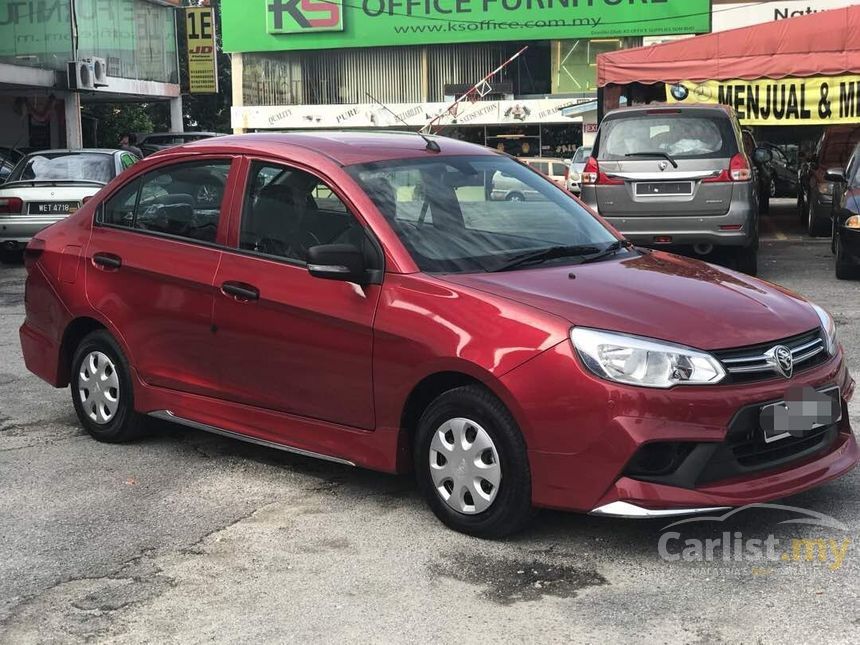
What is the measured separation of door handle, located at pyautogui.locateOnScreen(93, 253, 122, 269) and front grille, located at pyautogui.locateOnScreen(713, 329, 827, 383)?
10.5 ft

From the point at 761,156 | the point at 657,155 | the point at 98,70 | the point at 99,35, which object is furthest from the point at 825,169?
the point at 99,35

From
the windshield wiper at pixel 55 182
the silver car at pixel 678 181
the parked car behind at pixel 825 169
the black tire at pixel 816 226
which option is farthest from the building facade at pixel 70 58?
the silver car at pixel 678 181

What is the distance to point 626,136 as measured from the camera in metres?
13.0

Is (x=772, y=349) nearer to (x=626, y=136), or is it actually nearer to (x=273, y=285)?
(x=273, y=285)

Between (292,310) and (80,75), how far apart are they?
27714 millimetres

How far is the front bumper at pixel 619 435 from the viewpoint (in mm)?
4383

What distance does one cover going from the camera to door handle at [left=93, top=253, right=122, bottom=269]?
6.29m

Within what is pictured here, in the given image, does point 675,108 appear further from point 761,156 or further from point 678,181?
point 761,156

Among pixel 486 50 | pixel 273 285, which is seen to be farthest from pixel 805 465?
pixel 486 50

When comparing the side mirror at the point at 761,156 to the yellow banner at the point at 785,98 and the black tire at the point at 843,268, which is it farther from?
the yellow banner at the point at 785,98

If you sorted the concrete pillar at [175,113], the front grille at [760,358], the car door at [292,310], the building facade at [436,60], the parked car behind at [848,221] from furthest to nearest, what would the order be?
the building facade at [436,60] → the concrete pillar at [175,113] → the parked car behind at [848,221] → the car door at [292,310] → the front grille at [760,358]

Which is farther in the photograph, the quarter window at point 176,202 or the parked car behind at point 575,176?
Result: the parked car behind at point 575,176

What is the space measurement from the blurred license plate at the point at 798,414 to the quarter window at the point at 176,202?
108 inches

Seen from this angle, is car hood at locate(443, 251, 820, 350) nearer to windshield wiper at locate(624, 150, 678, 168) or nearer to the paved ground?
the paved ground
